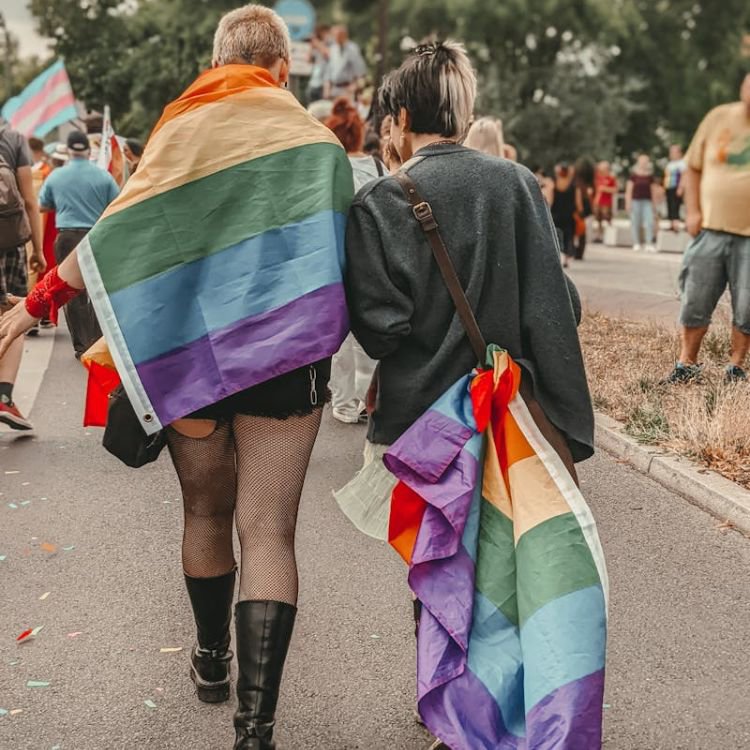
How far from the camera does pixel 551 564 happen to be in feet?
8.93

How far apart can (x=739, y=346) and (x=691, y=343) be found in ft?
1.02

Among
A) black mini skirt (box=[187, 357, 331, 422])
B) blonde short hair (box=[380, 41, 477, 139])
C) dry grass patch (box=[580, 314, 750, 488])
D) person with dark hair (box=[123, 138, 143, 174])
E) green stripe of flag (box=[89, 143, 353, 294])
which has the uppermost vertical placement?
blonde short hair (box=[380, 41, 477, 139])

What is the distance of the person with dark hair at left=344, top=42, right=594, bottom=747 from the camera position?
279 centimetres

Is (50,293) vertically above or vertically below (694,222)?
above

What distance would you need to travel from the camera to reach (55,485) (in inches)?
237

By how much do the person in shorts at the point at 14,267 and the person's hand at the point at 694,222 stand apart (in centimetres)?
427

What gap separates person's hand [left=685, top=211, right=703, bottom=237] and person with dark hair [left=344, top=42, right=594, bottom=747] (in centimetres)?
512

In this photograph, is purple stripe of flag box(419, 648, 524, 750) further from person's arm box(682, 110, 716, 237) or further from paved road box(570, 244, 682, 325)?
paved road box(570, 244, 682, 325)

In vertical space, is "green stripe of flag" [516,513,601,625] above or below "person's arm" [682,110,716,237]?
above

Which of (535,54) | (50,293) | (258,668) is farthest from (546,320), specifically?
(535,54)

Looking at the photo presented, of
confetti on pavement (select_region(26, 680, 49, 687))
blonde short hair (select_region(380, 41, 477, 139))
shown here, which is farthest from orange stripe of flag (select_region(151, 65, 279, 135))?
confetti on pavement (select_region(26, 680, 49, 687))

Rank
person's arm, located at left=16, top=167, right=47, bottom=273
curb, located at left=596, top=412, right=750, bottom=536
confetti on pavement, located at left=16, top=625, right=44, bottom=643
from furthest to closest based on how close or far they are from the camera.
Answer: person's arm, located at left=16, top=167, right=47, bottom=273 < curb, located at left=596, top=412, right=750, bottom=536 < confetti on pavement, located at left=16, top=625, right=44, bottom=643

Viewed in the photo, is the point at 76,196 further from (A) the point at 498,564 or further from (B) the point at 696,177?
(A) the point at 498,564

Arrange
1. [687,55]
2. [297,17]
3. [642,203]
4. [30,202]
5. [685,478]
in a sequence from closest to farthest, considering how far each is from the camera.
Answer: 1. [685,478]
2. [30,202]
3. [297,17]
4. [642,203]
5. [687,55]
